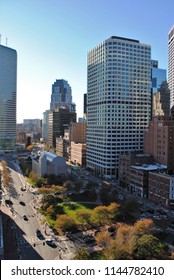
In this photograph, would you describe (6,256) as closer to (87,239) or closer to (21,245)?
(21,245)

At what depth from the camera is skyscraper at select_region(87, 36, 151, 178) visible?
92.8m

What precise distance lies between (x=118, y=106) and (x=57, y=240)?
60.1m

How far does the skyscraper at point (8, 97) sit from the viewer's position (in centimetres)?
16938

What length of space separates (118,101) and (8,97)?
333 feet

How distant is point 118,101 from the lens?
310 ft

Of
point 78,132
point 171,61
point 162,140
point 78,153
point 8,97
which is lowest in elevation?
point 78,153

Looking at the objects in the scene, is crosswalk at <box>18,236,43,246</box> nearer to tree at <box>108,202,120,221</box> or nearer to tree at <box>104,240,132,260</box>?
tree at <box>108,202,120,221</box>

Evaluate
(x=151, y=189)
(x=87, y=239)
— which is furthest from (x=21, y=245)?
(x=151, y=189)

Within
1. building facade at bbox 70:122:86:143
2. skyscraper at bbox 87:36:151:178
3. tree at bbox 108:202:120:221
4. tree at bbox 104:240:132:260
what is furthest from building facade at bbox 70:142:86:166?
tree at bbox 104:240:132:260

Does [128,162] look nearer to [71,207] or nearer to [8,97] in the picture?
[71,207]

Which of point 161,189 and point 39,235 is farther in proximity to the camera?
point 161,189

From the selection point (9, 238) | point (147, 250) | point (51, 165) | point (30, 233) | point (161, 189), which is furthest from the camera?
point (51, 165)

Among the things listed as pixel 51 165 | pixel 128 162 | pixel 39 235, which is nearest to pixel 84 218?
pixel 39 235

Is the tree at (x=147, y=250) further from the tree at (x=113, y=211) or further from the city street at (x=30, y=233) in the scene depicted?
the tree at (x=113, y=211)
